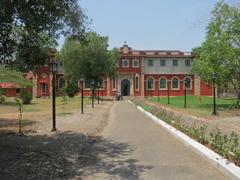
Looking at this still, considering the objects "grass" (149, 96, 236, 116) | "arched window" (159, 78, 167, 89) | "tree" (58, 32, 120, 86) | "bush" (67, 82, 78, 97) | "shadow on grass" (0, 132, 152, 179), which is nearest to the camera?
"shadow on grass" (0, 132, 152, 179)

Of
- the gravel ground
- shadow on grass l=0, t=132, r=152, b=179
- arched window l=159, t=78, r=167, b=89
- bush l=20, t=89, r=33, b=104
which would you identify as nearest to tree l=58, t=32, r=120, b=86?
bush l=20, t=89, r=33, b=104

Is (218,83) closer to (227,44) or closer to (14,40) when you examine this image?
(227,44)

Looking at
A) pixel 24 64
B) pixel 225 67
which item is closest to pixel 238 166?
pixel 24 64

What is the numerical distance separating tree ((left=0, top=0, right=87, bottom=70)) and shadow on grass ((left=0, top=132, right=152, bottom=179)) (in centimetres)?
266

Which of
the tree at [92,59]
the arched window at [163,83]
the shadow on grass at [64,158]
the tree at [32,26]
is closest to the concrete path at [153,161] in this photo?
the shadow on grass at [64,158]

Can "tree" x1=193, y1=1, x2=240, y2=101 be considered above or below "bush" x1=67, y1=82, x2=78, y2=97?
above

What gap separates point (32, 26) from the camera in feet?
37.3

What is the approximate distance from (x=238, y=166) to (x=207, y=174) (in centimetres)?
62

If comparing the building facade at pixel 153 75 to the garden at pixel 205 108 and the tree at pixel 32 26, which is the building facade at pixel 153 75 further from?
the tree at pixel 32 26

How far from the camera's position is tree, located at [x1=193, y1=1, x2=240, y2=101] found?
1384 inches

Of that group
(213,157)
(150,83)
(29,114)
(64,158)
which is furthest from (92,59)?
(213,157)

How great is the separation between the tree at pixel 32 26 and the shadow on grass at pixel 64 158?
2.66 meters

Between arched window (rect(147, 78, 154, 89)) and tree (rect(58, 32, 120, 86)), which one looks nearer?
tree (rect(58, 32, 120, 86))

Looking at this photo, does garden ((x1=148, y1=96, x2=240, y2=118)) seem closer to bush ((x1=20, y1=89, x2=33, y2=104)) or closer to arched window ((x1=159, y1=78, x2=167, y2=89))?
bush ((x1=20, y1=89, x2=33, y2=104))
